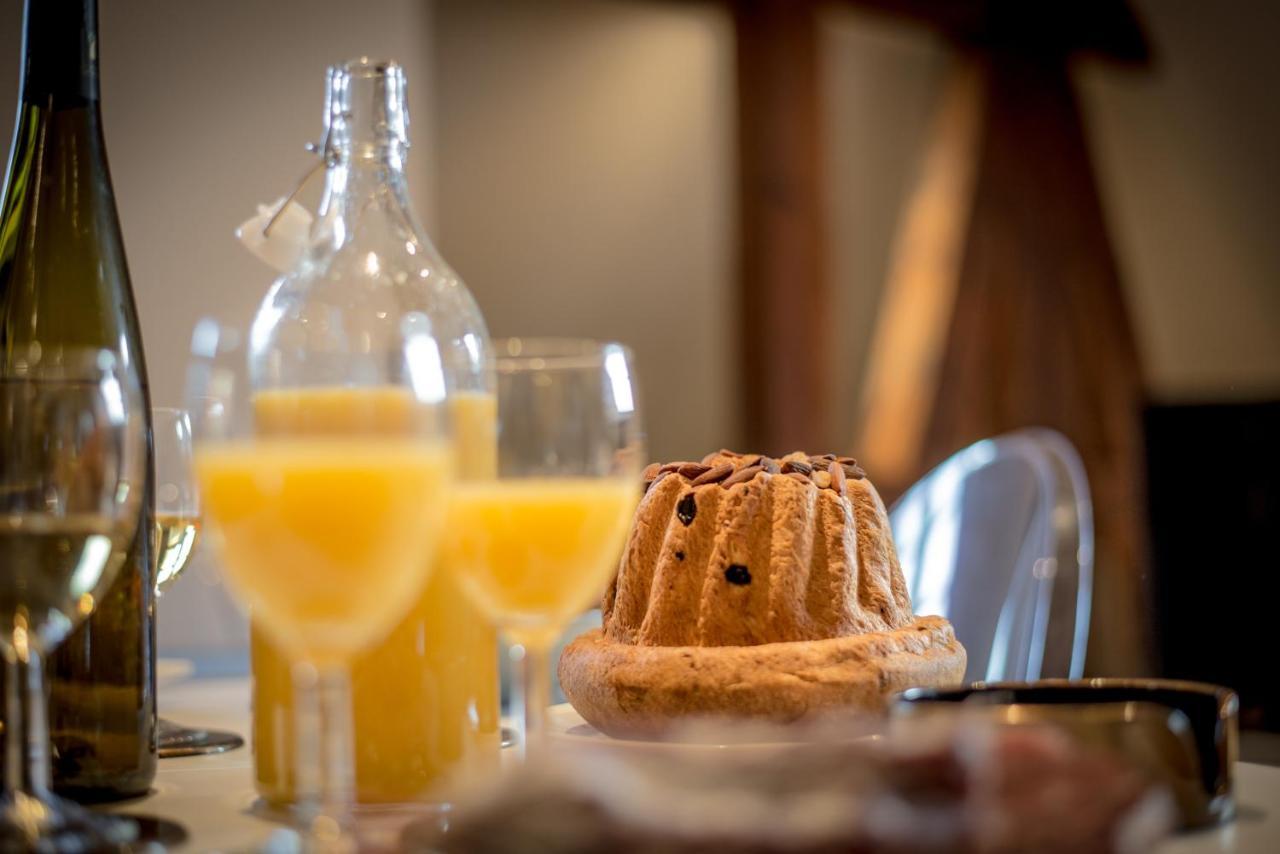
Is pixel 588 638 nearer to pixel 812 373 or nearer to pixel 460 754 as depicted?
Answer: pixel 460 754

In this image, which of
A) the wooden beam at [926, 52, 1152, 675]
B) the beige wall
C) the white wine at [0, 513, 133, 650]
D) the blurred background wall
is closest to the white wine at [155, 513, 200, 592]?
the white wine at [0, 513, 133, 650]

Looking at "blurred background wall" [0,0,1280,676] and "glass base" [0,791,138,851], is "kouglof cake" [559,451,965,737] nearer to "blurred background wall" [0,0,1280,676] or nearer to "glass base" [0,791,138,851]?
"glass base" [0,791,138,851]

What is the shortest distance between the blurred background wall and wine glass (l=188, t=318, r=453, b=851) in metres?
3.59

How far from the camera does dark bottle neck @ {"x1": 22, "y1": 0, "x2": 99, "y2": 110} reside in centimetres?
92

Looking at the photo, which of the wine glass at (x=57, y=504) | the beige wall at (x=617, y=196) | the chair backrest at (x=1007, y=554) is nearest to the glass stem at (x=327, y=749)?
the wine glass at (x=57, y=504)

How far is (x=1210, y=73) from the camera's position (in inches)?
224

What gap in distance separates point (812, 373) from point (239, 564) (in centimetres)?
408

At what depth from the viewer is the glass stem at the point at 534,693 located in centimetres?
70

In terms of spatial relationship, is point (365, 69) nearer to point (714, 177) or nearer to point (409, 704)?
point (409, 704)

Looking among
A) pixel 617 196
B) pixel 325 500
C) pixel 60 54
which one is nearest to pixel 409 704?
pixel 325 500

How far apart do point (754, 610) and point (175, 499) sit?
1.42 feet

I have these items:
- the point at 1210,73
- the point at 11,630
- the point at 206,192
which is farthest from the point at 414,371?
the point at 1210,73

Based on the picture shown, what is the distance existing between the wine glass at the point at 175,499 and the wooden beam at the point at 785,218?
11.6 feet

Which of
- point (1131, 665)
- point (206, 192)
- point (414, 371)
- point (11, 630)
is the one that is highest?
point (206, 192)
